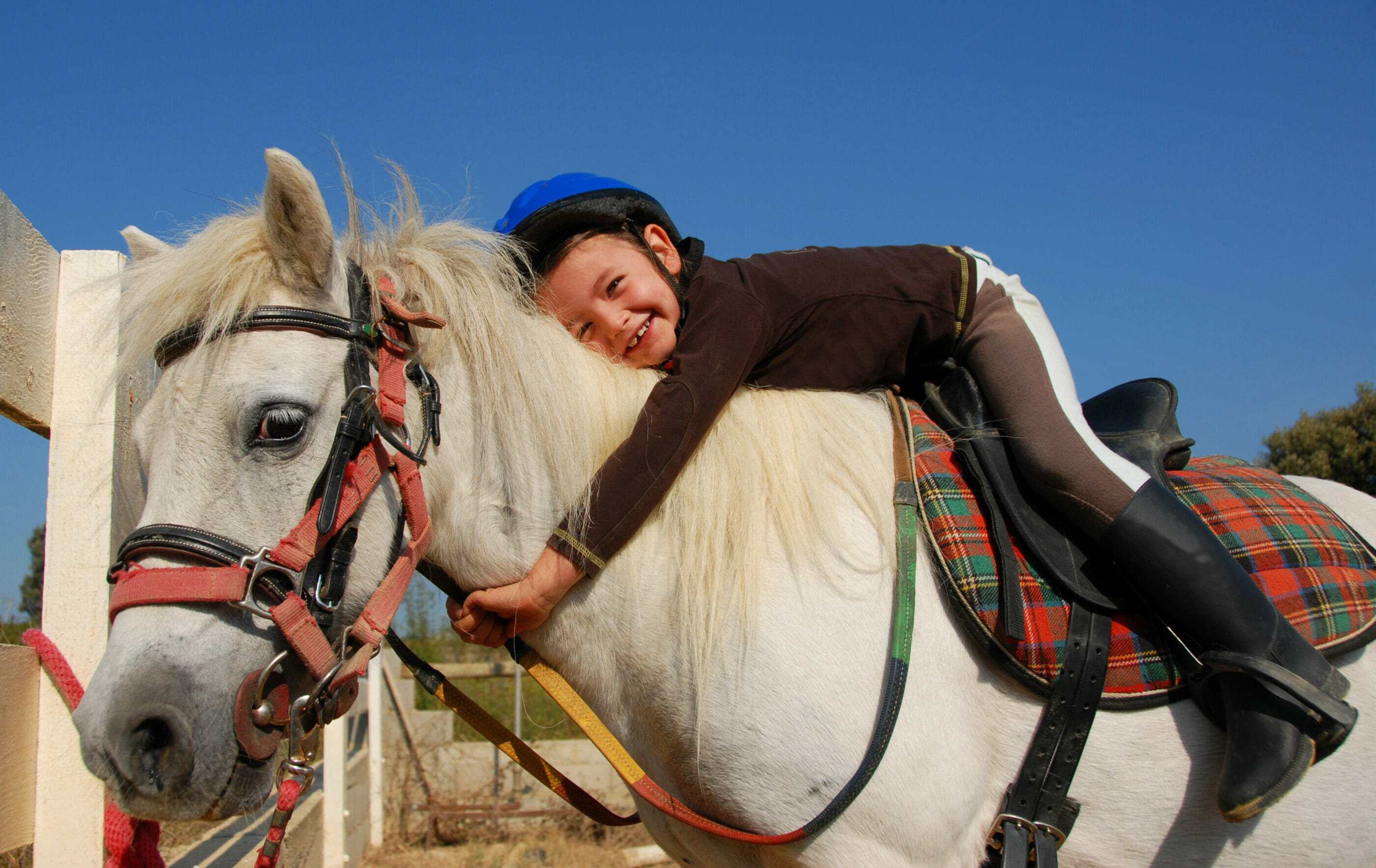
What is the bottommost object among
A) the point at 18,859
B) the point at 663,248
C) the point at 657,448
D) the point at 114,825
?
the point at 18,859

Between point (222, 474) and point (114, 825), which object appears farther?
point (114, 825)

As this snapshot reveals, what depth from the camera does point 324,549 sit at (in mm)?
1498

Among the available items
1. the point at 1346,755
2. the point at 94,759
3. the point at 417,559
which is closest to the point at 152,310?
the point at 417,559

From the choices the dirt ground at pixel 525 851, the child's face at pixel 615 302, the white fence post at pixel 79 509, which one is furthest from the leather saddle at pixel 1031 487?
the dirt ground at pixel 525 851

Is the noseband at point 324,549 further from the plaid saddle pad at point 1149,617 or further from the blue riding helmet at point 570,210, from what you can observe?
the plaid saddle pad at point 1149,617

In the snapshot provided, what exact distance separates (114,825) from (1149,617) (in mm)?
2409

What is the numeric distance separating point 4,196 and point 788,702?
6.61ft

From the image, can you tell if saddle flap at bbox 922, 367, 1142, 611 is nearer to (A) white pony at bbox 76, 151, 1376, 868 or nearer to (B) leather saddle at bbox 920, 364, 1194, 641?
(B) leather saddle at bbox 920, 364, 1194, 641

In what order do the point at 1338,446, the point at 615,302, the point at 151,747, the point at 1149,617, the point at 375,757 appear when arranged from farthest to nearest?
the point at 1338,446 → the point at 375,757 → the point at 615,302 → the point at 1149,617 → the point at 151,747

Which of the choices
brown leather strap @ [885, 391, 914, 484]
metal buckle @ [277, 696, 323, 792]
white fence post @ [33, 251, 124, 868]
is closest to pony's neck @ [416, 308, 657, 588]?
metal buckle @ [277, 696, 323, 792]

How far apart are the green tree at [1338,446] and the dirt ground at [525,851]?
1176 cm

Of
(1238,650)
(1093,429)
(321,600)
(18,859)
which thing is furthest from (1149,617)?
(18,859)

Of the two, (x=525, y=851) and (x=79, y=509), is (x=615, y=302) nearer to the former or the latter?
(x=79, y=509)

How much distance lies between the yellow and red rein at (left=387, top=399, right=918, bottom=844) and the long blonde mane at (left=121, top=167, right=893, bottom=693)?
0.20 ft
